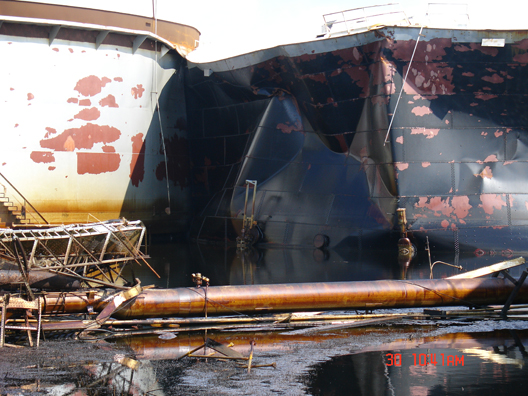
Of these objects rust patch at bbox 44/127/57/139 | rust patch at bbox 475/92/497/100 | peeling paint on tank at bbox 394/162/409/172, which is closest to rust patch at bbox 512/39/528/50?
rust patch at bbox 475/92/497/100

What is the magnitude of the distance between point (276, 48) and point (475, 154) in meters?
7.99

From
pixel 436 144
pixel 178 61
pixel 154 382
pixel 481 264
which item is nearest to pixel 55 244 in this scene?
pixel 154 382

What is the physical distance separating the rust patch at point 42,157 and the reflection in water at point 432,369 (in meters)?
19.0

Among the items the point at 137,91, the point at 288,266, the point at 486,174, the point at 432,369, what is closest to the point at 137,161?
the point at 137,91

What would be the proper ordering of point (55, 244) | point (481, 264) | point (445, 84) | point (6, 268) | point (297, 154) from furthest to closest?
point (297, 154) → point (445, 84) → point (481, 264) → point (55, 244) → point (6, 268)

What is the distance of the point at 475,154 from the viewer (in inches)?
761

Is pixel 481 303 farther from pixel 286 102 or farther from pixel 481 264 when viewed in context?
pixel 286 102

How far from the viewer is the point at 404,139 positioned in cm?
1945

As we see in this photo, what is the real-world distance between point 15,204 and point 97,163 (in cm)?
367
